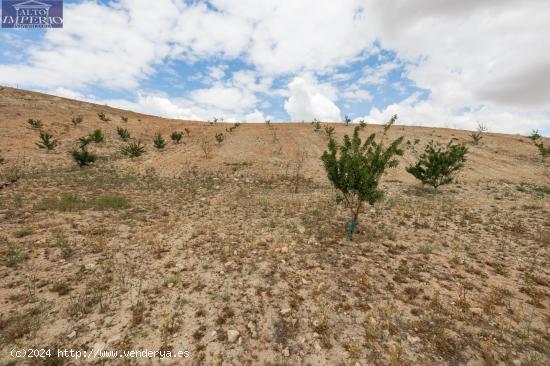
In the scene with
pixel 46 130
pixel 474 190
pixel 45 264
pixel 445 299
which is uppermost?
pixel 46 130

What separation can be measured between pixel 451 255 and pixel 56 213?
1264 cm

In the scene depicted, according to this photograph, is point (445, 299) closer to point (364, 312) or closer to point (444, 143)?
point (364, 312)

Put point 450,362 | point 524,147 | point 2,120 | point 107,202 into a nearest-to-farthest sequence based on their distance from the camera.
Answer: point 450,362
point 107,202
point 2,120
point 524,147

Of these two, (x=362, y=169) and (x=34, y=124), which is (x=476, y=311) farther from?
(x=34, y=124)

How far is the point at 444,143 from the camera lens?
26625mm

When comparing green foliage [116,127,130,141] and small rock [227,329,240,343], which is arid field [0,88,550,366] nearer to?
small rock [227,329,240,343]

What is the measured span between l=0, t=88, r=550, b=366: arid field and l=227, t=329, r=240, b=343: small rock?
17mm

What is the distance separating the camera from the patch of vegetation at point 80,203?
951 centimetres

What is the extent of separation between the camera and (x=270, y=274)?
19.6 ft

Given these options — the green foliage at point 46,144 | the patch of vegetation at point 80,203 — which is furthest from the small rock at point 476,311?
the green foliage at point 46,144

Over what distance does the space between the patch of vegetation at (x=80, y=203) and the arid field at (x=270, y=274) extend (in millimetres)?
94

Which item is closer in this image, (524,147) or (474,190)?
(474,190)

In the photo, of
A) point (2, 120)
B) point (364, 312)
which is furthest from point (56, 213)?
point (2, 120)

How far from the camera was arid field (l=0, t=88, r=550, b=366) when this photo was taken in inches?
158
